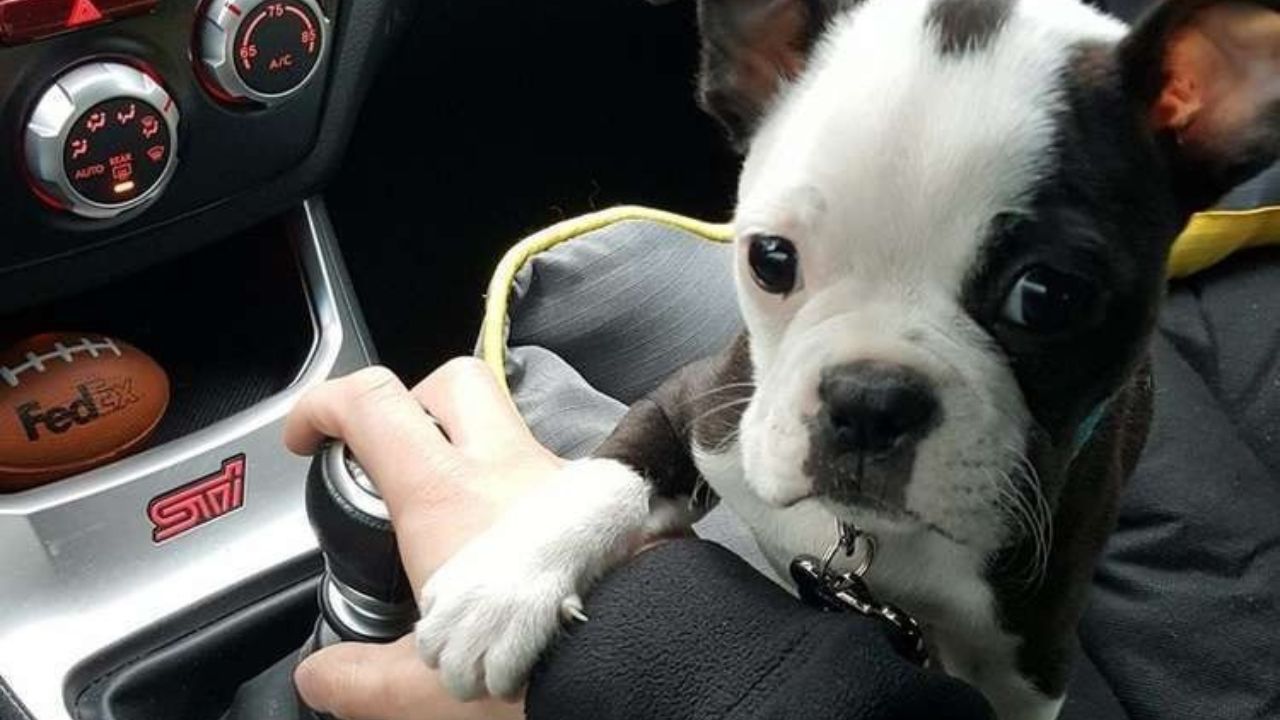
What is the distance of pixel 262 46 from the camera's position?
1028 millimetres

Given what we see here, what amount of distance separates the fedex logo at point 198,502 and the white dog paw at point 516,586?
0.79 ft

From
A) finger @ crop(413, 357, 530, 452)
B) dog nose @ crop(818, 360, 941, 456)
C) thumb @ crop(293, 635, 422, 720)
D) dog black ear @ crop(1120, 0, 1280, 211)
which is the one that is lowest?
thumb @ crop(293, 635, 422, 720)

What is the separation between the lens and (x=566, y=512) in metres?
0.94

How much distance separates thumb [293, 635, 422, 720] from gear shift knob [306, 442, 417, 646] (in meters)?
0.02

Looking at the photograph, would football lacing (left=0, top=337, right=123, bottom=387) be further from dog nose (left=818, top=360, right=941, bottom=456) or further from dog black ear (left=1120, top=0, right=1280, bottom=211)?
dog black ear (left=1120, top=0, right=1280, bottom=211)

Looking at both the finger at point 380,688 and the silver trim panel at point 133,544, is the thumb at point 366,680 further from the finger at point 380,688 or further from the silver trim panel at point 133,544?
the silver trim panel at point 133,544

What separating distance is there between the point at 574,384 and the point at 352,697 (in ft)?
1.12

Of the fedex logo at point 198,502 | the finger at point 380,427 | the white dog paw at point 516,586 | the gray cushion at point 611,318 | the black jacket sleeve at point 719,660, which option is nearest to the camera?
the black jacket sleeve at point 719,660

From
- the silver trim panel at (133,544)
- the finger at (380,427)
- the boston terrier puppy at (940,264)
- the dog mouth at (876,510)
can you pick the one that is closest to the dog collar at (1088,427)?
the boston terrier puppy at (940,264)

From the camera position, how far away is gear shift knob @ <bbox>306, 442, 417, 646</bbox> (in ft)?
3.18

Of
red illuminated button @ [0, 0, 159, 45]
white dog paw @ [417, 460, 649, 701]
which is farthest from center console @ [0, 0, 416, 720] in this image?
white dog paw @ [417, 460, 649, 701]

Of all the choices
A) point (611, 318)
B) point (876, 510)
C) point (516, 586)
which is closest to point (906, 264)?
point (876, 510)

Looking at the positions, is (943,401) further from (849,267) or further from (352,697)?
(352,697)

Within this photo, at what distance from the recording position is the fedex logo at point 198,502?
1099 millimetres
